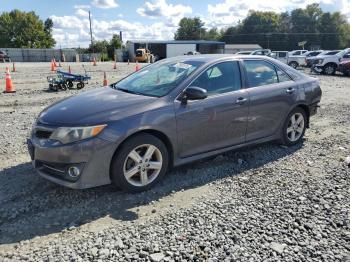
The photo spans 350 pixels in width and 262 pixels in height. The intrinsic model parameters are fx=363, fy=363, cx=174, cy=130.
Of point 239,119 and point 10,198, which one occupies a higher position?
point 239,119

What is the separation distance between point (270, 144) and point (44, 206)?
3961 millimetres

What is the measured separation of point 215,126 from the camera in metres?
4.96

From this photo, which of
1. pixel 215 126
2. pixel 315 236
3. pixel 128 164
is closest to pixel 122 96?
pixel 128 164

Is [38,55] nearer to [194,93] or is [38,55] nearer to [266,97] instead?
[266,97]

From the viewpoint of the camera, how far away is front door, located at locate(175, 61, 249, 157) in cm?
467

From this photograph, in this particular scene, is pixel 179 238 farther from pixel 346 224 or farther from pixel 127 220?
pixel 346 224

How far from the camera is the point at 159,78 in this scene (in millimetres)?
5113

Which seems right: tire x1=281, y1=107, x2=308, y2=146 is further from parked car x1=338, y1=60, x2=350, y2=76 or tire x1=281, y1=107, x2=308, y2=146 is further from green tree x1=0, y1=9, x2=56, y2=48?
green tree x1=0, y1=9, x2=56, y2=48

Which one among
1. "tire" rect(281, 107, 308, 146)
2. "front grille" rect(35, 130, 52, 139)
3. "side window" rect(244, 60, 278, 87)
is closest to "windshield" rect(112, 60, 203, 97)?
"side window" rect(244, 60, 278, 87)

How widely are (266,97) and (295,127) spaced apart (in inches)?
43.3

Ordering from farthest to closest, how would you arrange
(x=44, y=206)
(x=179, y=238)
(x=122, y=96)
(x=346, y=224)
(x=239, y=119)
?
(x=239, y=119) → (x=122, y=96) → (x=44, y=206) → (x=346, y=224) → (x=179, y=238)

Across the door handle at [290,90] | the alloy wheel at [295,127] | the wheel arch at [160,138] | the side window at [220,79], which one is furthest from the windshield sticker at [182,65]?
the alloy wheel at [295,127]

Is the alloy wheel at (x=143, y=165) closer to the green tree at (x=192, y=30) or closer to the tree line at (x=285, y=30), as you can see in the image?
the tree line at (x=285, y=30)

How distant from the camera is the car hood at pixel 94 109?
4.13 metres
